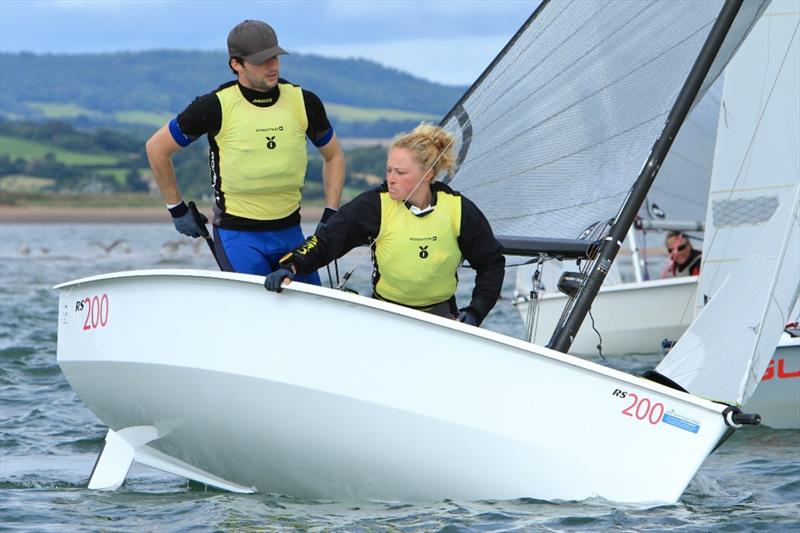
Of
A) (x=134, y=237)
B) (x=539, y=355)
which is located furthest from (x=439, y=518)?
(x=134, y=237)

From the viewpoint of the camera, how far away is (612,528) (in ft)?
14.1

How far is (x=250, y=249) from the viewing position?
4930 mm

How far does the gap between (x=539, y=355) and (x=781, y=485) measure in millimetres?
1978

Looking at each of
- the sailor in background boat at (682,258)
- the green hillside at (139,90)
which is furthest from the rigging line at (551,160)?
the green hillside at (139,90)

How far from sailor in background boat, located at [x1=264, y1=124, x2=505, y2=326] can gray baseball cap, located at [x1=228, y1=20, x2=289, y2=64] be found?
0.53m

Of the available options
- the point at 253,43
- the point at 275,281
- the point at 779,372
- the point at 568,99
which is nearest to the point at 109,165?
the point at 779,372

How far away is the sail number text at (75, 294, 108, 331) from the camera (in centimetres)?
473

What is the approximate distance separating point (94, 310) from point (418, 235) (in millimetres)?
1140

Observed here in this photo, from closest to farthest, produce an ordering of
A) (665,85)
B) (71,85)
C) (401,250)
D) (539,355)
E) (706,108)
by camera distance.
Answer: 1. (539,355)
2. (401,250)
3. (665,85)
4. (706,108)
5. (71,85)

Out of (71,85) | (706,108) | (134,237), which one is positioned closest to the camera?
(706,108)

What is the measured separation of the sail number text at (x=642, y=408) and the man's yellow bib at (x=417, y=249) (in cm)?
77

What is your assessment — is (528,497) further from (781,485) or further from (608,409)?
(781,485)

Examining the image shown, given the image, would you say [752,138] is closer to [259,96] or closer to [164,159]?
[259,96]

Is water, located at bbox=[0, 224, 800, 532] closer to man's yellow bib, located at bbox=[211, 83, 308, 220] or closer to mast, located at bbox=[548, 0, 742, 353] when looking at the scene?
mast, located at bbox=[548, 0, 742, 353]
